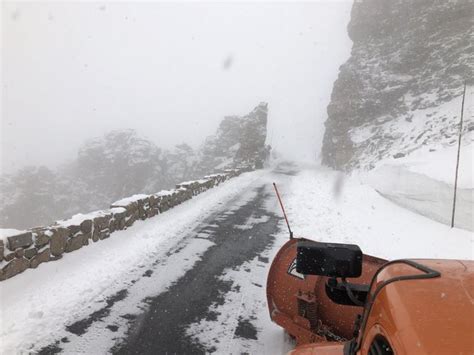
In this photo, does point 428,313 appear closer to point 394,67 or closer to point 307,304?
point 307,304

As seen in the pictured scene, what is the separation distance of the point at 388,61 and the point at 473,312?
45767 mm

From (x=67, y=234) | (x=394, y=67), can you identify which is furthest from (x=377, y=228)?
(x=394, y=67)

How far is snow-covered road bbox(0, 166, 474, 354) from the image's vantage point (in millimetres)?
4723

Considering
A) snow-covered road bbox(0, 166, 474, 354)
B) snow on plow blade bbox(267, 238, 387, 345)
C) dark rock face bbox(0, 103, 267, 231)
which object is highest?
snow on plow blade bbox(267, 238, 387, 345)

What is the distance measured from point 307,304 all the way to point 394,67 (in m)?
42.5

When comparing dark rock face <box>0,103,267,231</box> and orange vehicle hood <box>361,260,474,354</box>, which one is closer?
orange vehicle hood <box>361,260,474,354</box>

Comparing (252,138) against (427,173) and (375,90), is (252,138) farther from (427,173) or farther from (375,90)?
(427,173)

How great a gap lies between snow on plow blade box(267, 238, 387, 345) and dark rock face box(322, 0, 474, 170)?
84.5 feet

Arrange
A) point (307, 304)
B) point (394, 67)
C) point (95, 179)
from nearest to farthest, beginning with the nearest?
point (307, 304)
point (394, 67)
point (95, 179)

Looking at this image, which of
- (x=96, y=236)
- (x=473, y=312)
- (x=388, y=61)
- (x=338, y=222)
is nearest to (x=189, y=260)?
(x=96, y=236)

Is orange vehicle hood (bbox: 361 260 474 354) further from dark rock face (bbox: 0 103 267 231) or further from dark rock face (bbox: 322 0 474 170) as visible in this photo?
dark rock face (bbox: 0 103 267 231)

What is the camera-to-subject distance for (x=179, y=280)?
22.0 feet

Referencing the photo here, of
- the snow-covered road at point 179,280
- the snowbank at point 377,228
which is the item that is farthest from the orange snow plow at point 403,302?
the snowbank at point 377,228

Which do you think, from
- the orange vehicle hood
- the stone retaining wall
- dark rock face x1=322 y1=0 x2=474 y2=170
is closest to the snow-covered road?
the stone retaining wall
